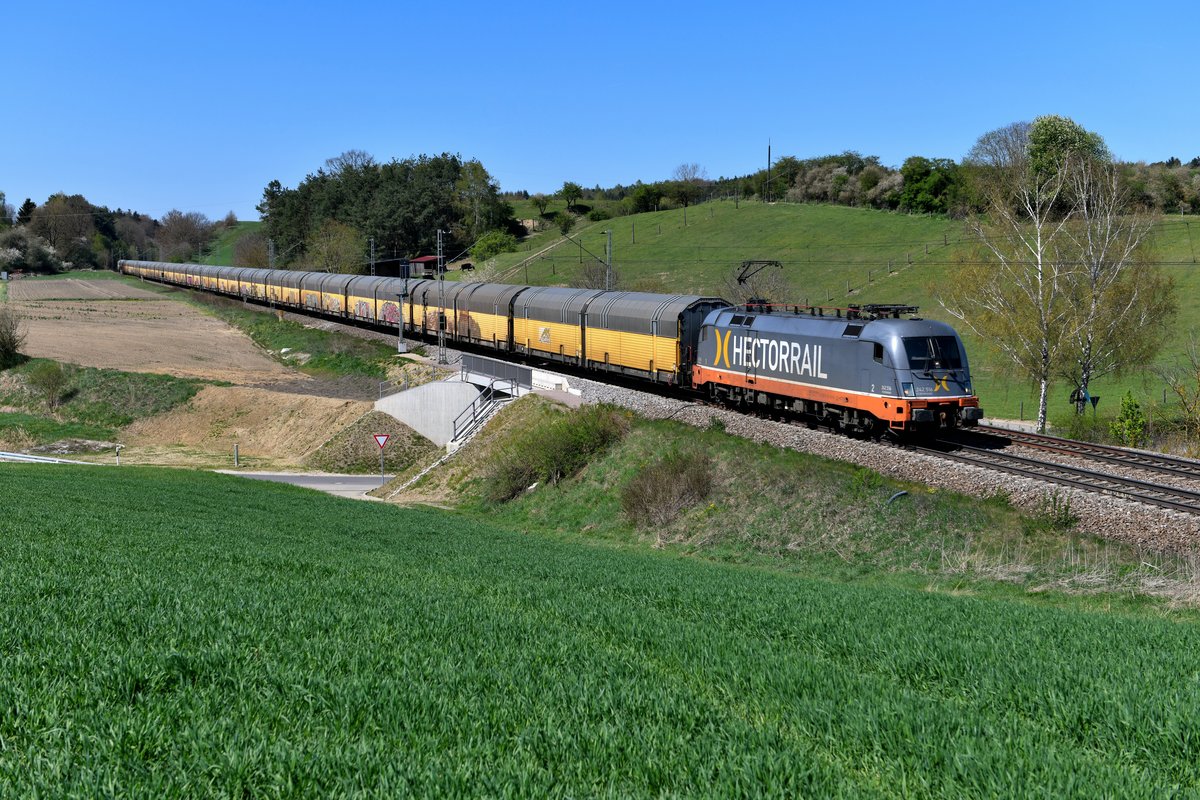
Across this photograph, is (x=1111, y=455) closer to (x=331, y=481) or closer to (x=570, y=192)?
(x=331, y=481)

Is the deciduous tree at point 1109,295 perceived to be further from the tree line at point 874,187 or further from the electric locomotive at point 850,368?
the tree line at point 874,187

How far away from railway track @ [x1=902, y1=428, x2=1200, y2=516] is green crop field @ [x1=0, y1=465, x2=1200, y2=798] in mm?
8247

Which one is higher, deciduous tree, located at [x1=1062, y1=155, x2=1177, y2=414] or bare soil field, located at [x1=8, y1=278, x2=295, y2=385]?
deciduous tree, located at [x1=1062, y1=155, x2=1177, y2=414]

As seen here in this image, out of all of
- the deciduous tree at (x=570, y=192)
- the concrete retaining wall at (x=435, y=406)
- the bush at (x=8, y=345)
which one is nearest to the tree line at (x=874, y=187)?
the deciduous tree at (x=570, y=192)

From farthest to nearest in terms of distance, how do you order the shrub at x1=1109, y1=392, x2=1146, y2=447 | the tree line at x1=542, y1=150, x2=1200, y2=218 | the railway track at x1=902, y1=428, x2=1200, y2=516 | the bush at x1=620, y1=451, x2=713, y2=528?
the tree line at x1=542, y1=150, x2=1200, y2=218
the shrub at x1=1109, y1=392, x2=1146, y2=447
the bush at x1=620, y1=451, x2=713, y2=528
the railway track at x1=902, y1=428, x2=1200, y2=516

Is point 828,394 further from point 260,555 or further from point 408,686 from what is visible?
point 408,686

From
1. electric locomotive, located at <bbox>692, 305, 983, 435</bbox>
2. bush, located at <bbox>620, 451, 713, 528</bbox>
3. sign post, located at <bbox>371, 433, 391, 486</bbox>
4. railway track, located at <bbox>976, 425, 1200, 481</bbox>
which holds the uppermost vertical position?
electric locomotive, located at <bbox>692, 305, 983, 435</bbox>

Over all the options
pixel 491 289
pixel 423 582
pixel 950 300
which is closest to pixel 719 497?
pixel 423 582

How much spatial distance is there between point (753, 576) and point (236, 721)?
44.4ft

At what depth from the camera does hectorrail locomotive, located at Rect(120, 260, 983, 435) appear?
27469 millimetres

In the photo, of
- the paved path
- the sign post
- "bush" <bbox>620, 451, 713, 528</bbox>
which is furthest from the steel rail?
the paved path

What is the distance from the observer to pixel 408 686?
8156 mm

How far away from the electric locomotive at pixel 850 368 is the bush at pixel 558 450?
4718mm

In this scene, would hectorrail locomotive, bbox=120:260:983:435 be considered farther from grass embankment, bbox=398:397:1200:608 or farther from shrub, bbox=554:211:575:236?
shrub, bbox=554:211:575:236
